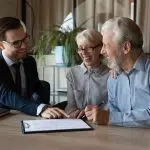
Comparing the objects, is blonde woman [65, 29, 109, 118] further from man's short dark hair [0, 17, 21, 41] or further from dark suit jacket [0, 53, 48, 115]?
man's short dark hair [0, 17, 21, 41]

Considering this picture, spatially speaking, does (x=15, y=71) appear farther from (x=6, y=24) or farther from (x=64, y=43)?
(x=64, y=43)

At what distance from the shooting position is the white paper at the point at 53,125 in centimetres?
142

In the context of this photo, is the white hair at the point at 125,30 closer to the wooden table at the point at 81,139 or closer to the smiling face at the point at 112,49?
the smiling face at the point at 112,49

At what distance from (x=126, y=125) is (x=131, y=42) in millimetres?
439

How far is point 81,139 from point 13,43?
3.37ft

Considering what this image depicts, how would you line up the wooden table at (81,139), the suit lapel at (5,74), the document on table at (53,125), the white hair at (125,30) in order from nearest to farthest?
the wooden table at (81,139) → the document on table at (53,125) → the white hair at (125,30) → the suit lapel at (5,74)

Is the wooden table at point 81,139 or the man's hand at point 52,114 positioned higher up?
the man's hand at point 52,114

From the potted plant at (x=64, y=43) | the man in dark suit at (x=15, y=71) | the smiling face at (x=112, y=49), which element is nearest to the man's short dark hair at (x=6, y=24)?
the man in dark suit at (x=15, y=71)

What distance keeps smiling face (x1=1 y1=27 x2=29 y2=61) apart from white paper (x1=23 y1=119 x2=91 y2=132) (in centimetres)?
69

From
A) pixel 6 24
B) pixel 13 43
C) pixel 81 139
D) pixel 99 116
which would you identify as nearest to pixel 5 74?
pixel 13 43

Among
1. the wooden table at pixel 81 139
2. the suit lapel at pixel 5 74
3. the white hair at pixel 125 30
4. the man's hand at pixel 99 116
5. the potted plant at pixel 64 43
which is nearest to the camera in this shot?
the wooden table at pixel 81 139

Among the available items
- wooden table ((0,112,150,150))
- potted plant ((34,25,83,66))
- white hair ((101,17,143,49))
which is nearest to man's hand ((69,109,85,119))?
wooden table ((0,112,150,150))

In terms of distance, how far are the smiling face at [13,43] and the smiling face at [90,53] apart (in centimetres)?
41

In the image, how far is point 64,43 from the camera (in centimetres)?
332
